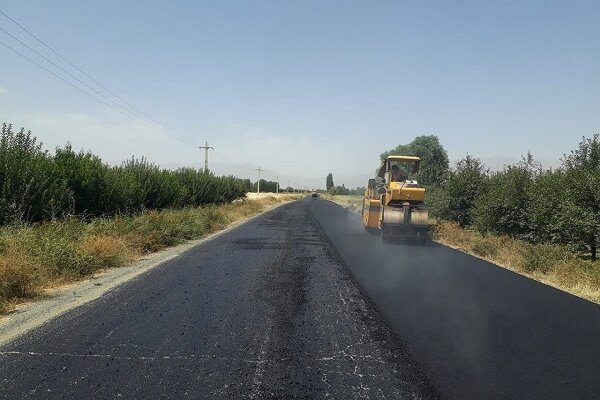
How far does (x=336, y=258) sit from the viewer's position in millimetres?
11383

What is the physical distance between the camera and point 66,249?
8.48 metres

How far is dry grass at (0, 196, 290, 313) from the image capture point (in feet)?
21.8

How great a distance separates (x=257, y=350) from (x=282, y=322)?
107 centimetres

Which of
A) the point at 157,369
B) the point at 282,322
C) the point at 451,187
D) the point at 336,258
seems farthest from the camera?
the point at 451,187

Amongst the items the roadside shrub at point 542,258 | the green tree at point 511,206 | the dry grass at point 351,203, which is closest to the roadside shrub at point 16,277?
the roadside shrub at point 542,258

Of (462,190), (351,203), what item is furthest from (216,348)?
(351,203)

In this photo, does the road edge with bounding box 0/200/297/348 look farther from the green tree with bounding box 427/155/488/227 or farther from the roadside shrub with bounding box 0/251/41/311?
the green tree with bounding box 427/155/488/227

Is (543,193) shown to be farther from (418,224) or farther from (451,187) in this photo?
(451,187)

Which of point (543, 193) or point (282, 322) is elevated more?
point (543, 193)

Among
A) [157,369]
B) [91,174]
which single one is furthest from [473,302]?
[91,174]

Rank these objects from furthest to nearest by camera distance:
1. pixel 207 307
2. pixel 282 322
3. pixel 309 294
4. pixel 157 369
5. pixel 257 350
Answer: pixel 309 294 < pixel 207 307 < pixel 282 322 < pixel 257 350 < pixel 157 369

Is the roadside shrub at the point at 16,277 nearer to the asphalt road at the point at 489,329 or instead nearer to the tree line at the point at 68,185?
the tree line at the point at 68,185

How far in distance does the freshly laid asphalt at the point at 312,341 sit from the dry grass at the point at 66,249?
1.31 m

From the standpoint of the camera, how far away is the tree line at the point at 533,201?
12.0 m
